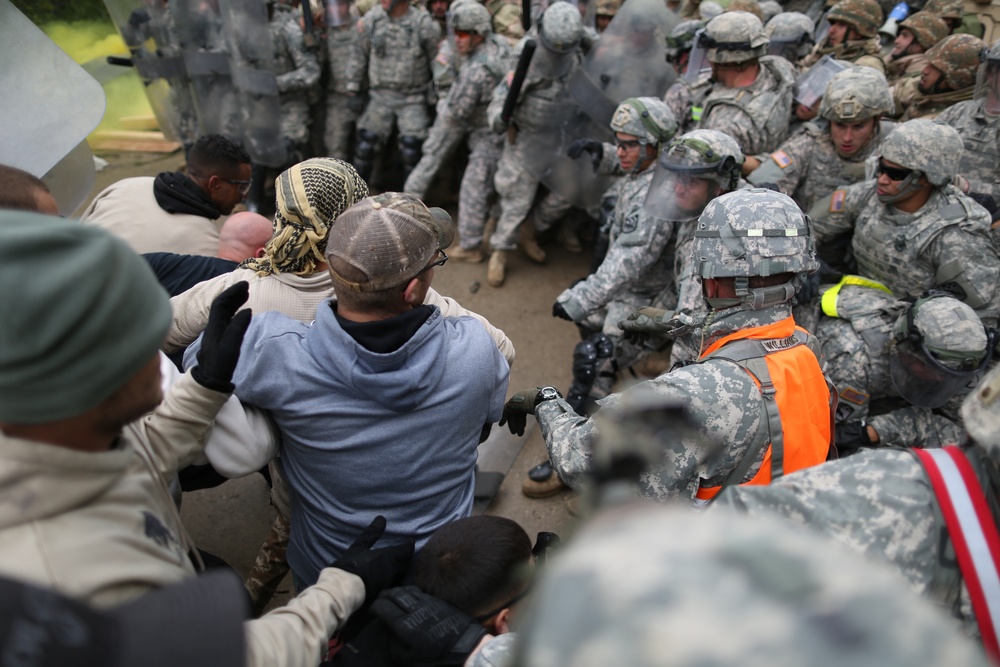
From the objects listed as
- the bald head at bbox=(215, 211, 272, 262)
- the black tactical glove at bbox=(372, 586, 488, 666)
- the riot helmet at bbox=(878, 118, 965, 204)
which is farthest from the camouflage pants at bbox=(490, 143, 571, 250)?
the black tactical glove at bbox=(372, 586, 488, 666)

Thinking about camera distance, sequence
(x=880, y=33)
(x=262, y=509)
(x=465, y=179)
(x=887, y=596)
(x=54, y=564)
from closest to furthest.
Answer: (x=887, y=596), (x=54, y=564), (x=262, y=509), (x=465, y=179), (x=880, y=33)

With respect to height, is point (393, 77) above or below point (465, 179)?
above

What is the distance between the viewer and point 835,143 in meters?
4.05

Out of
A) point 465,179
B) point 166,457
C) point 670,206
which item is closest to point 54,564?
point 166,457

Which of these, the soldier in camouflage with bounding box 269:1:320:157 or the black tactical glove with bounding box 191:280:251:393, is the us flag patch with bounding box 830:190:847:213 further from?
the soldier in camouflage with bounding box 269:1:320:157

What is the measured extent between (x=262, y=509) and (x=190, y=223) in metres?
1.44

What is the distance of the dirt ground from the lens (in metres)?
3.10

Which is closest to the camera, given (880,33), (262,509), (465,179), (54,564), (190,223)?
(54,564)

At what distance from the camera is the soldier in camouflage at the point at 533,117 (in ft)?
15.4

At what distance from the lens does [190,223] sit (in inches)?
107

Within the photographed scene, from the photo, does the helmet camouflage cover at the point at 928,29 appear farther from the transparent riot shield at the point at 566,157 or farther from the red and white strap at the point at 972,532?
the red and white strap at the point at 972,532

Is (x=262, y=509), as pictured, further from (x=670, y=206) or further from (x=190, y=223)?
(x=670, y=206)

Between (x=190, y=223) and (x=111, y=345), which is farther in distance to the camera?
(x=190, y=223)

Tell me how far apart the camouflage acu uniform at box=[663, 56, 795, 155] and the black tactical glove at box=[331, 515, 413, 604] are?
3.83 meters
